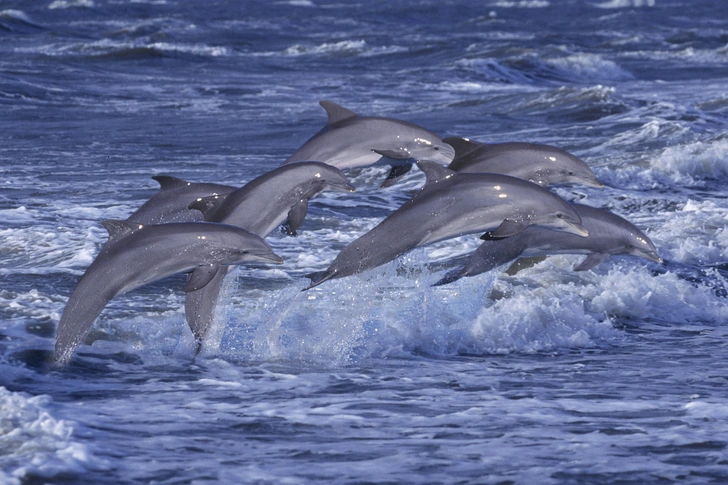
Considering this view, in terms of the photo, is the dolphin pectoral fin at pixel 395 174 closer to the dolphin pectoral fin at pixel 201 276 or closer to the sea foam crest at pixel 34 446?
the dolphin pectoral fin at pixel 201 276

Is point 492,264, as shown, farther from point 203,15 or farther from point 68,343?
point 203,15

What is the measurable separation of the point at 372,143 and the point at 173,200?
5.27ft

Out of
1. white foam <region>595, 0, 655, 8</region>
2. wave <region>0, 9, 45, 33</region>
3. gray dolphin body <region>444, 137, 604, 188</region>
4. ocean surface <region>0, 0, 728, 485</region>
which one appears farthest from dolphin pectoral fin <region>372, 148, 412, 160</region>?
white foam <region>595, 0, 655, 8</region>

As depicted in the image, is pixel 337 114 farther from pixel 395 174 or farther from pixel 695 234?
pixel 695 234

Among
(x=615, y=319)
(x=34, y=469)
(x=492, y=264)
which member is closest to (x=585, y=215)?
(x=492, y=264)

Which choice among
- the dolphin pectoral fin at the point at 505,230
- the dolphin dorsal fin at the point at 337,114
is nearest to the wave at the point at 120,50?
the dolphin dorsal fin at the point at 337,114

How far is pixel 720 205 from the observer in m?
15.7

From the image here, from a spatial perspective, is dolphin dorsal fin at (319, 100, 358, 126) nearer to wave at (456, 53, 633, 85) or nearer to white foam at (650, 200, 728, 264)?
white foam at (650, 200, 728, 264)

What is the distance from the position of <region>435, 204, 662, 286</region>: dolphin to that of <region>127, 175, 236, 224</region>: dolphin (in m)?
1.86

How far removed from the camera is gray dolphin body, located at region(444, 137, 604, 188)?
340 inches

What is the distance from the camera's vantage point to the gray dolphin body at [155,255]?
7.62 metres

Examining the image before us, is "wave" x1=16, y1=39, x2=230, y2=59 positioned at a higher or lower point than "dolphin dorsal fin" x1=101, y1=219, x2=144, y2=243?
lower

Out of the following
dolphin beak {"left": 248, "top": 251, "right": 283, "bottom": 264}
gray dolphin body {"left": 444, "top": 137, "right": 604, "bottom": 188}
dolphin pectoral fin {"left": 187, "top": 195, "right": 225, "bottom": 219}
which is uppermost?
gray dolphin body {"left": 444, "top": 137, "right": 604, "bottom": 188}

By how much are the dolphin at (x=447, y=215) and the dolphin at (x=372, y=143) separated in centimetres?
110
